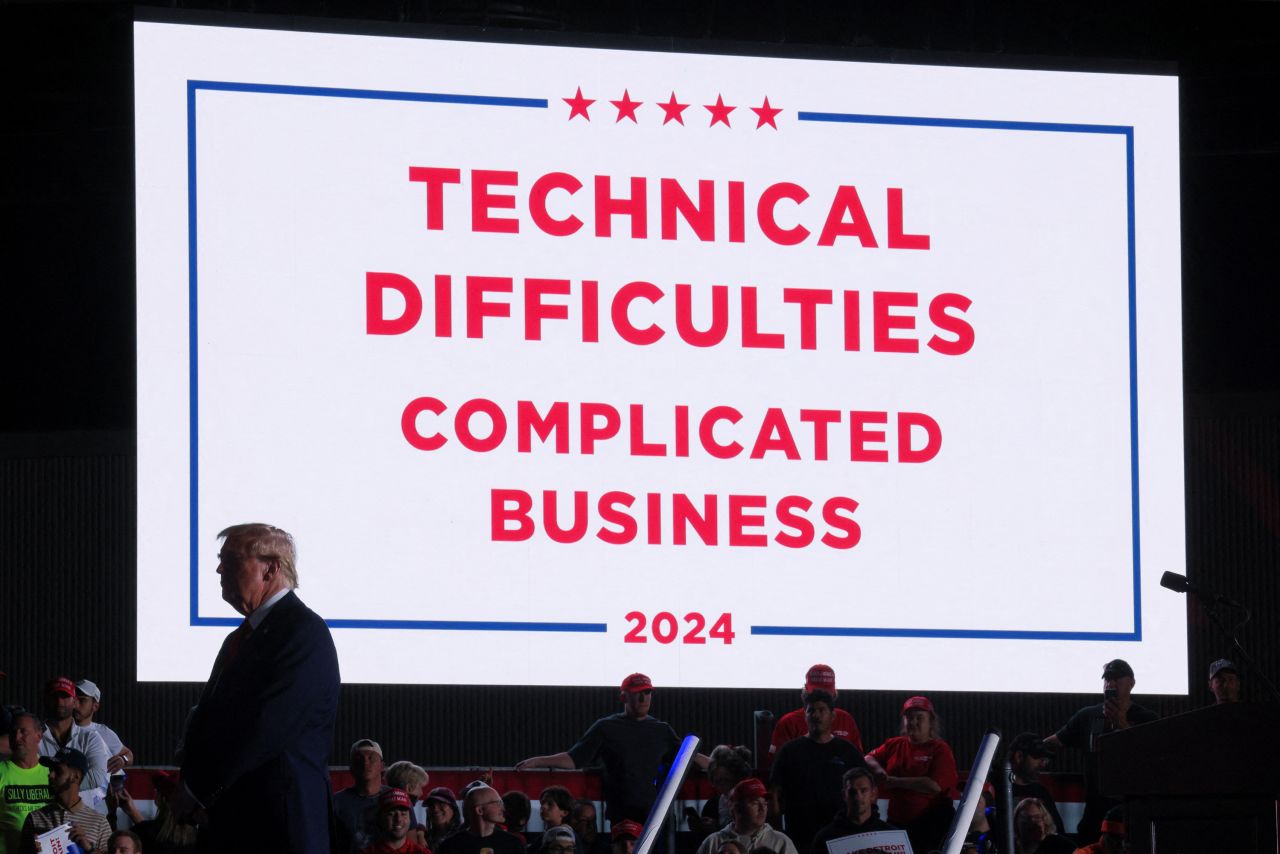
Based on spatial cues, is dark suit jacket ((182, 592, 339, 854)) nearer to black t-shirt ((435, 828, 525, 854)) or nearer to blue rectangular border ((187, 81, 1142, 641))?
black t-shirt ((435, 828, 525, 854))

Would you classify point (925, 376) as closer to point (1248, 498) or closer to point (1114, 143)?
point (1114, 143)

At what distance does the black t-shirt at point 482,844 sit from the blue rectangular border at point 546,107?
0.91 meters

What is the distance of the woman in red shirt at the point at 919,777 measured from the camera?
6.81 metres

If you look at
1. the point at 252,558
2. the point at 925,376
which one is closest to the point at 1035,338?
the point at 925,376

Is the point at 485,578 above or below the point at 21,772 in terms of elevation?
above

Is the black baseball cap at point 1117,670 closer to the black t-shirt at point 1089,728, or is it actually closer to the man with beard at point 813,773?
the black t-shirt at point 1089,728

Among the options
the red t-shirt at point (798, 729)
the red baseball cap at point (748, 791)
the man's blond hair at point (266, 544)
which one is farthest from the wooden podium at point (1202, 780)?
the red t-shirt at point (798, 729)

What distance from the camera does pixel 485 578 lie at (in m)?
7.22

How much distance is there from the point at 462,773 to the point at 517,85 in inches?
103

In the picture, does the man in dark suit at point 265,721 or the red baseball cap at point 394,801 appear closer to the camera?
the man in dark suit at point 265,721

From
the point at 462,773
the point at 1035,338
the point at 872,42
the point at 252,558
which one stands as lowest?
the point at 462,773

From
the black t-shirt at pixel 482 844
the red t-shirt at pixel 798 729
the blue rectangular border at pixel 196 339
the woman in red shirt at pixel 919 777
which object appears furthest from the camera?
the red t-shirt at pixel 798 729

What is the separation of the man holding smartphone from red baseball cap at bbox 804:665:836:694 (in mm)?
785

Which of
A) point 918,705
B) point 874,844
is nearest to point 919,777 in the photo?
A: point 918,705
